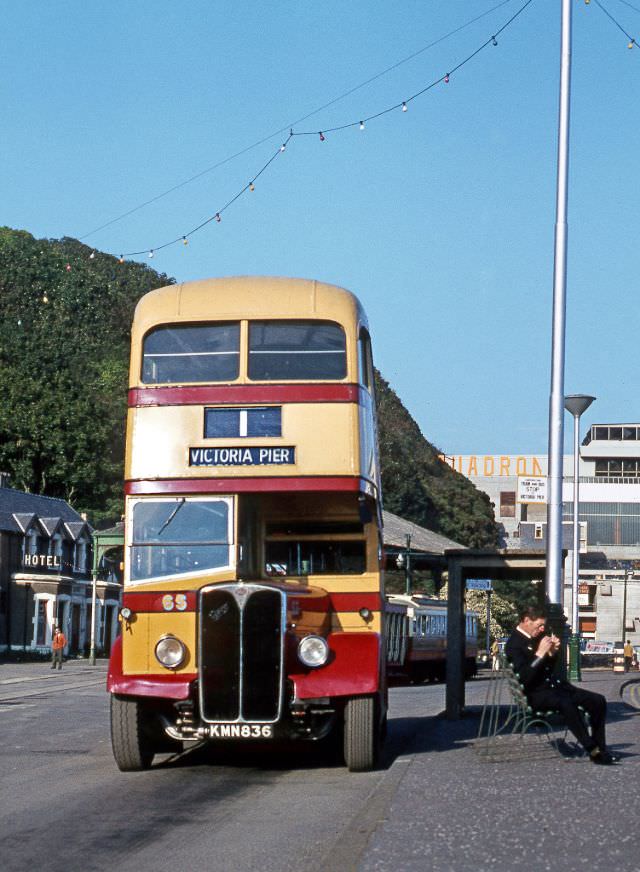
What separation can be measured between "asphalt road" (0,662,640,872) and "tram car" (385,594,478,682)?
86.3ft

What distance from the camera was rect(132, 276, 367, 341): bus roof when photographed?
1581 cm

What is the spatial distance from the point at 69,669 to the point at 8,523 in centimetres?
1486

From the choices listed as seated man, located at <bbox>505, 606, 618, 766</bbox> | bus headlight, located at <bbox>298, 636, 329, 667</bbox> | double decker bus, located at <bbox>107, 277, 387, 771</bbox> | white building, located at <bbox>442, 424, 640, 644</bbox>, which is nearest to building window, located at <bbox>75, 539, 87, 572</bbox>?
white building, located at <bbox>442, 424, 640, 644</bbox>

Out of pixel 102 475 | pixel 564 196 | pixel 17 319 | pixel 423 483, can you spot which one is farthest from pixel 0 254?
pixel 564 196

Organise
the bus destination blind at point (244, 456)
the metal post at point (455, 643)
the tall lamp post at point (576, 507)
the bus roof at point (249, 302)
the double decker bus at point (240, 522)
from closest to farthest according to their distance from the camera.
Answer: the double decker bus at point (240, 522) < the bus destination blind at point (244, 456) < the bus roof at point (249, 302) < the metal post at point (455, 643) < the tall lamp post at point (576, 507)

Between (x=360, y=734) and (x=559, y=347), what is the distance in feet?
32.3

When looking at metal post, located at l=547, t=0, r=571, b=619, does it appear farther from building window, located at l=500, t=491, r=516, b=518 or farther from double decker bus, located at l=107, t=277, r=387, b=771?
building window, located at l=500, t=491, r=516, b=518

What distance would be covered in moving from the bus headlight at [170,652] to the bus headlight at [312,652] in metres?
1.20

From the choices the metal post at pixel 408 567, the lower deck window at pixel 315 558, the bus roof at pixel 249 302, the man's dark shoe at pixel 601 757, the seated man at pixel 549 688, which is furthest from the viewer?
the metal post at pixel 408 567

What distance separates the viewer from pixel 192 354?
51.4ft

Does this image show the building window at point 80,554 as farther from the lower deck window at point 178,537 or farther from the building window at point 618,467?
the building window at point 618,467

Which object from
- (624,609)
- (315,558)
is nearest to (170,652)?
(315,558)

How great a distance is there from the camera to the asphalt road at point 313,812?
898 centimetres

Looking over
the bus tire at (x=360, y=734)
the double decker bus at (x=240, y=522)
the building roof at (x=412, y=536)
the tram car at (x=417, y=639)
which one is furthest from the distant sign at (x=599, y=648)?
the bus tire at (x=360, y=734)
